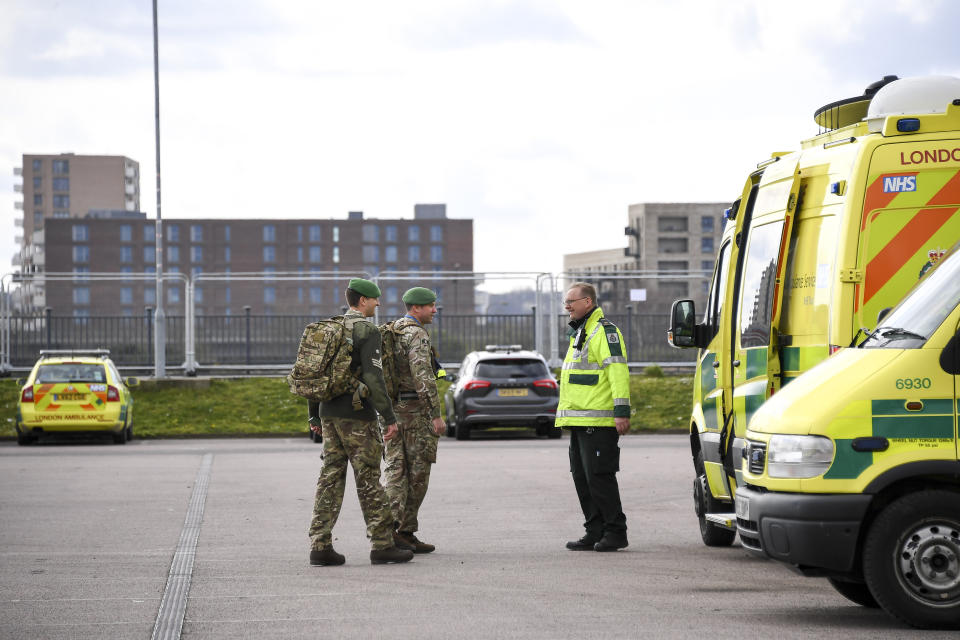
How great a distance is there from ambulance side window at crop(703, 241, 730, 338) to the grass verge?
51.2 feet

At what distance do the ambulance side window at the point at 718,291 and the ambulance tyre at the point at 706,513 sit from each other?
93 cm

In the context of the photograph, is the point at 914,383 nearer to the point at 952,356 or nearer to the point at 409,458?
the point at 952,356

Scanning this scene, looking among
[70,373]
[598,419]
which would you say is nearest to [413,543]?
[598,419]

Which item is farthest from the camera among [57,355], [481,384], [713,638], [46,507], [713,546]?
[57,355]

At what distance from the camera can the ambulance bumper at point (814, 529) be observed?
271 inches

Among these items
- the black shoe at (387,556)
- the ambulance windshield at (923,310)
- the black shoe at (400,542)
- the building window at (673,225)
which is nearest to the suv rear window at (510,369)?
the black shoe at (400,542)

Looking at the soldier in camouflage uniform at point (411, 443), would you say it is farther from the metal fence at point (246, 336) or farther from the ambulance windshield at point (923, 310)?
the metal fence at point (246, 336)

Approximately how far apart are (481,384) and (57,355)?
11307 mm

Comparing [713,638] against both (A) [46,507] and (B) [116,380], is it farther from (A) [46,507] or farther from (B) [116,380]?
(B) [116,380]

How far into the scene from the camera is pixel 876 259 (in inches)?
314

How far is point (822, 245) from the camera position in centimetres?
834

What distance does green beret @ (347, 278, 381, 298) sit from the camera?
964 centimetres

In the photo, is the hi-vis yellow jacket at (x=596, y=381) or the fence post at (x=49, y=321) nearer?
the hi-vis yellow jacket at (x=596, y=381)

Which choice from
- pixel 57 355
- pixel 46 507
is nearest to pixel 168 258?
pixel 57 355
